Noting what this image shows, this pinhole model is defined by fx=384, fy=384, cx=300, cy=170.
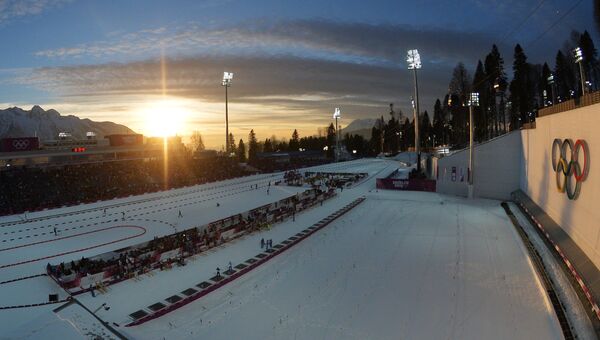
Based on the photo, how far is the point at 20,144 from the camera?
4869cm

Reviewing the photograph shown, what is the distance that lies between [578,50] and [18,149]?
57.9 m

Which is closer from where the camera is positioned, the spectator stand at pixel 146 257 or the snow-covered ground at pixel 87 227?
the snow-covered ground at pixel 87 227

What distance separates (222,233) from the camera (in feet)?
74.3

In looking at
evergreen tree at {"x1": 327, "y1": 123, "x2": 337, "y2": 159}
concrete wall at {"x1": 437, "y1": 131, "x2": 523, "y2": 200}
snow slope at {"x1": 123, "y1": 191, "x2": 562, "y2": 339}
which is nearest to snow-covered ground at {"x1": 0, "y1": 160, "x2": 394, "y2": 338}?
snow slope at {"x1": 123, "y1": 191, "x2": 562, "y2": 339}

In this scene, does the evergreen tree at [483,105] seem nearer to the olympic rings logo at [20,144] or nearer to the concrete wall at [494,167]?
the concrete wall at [494,167]

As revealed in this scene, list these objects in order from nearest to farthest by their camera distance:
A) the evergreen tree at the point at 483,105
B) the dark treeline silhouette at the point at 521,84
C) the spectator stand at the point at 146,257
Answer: the spectator stand at the point at 146,257 → the dark treeline silhouette at the point at 521,84 → the evergreen tree at the point at 483,105

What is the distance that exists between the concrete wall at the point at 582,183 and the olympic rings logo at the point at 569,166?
0.99 feet

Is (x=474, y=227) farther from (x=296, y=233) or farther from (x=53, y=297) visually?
(x=53, y=297)

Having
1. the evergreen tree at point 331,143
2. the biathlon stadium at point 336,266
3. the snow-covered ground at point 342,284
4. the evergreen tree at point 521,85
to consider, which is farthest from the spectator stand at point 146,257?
the evergreen tree at point 331,143

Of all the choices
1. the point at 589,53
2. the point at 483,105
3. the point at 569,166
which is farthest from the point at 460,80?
the point at 569,166

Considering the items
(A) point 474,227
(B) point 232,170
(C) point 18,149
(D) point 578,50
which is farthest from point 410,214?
(C) point 18,149

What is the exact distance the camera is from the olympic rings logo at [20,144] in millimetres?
48281

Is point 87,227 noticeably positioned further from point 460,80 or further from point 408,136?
point 408,136

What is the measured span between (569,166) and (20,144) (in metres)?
57.1
